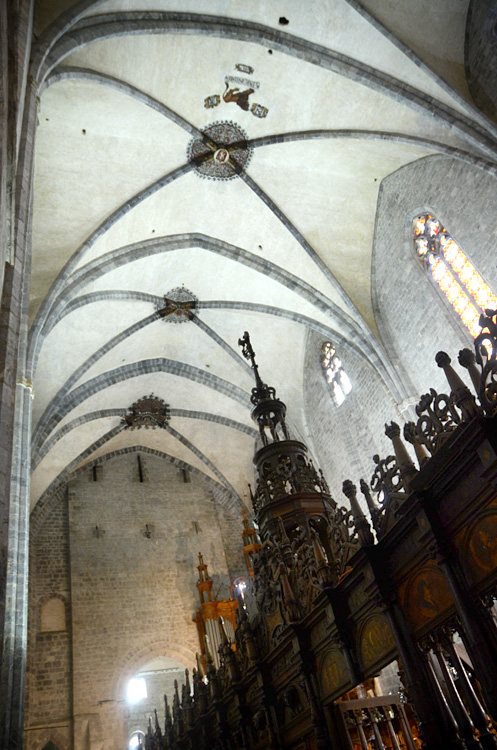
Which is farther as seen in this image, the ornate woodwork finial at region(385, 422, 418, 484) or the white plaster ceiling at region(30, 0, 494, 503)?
the white plaster ceiling at region(30, 0, 494, 503)

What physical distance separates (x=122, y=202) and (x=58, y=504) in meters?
9.66

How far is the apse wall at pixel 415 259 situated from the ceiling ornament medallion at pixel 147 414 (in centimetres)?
784

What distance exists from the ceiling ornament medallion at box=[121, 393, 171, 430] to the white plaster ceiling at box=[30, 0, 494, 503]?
2.21ft

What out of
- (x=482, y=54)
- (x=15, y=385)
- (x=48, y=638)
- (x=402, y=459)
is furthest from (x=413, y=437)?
(x=48, y=638)

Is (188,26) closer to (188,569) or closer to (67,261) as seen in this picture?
(67,261)

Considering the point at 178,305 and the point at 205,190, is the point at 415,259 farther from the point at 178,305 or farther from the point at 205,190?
the point at 178,305

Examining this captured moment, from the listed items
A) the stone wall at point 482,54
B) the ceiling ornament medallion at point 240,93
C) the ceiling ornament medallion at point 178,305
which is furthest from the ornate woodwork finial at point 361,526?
the ceiling ornament medallion at point 178,305

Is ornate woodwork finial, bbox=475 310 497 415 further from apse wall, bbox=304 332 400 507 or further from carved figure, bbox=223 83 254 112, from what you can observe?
carved figure, bbox=223 83 254 112

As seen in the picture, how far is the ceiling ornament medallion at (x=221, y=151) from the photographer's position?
12484 mm

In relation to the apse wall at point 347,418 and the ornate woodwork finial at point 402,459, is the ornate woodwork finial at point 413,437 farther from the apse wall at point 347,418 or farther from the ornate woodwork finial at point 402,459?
the apse wall at point 347,418

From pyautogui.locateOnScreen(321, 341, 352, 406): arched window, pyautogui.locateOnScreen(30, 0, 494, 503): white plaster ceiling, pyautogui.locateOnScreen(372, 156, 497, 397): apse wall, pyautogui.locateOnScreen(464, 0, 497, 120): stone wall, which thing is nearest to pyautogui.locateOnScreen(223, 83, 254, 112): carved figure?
pyautogui.locateOnScreen(30, 0, 494, 503): white plaster ceiling

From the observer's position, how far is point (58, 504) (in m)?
18.1

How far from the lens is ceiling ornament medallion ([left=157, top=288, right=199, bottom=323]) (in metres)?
15.6

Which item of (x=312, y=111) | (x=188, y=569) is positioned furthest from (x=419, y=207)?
(x=188, y=569)
